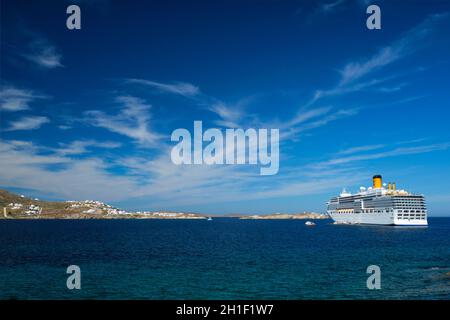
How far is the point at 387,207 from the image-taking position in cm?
16425

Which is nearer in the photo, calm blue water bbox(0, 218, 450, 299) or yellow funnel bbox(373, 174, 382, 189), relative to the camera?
calm blue water bbox(0, 218, 450, 299)

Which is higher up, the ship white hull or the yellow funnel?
the yellow funnel

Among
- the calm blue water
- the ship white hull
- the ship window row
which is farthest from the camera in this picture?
the ship window row

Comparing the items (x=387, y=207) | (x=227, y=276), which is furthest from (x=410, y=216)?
(x=227, y=276)

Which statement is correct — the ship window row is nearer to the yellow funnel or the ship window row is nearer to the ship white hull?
the ship white hull

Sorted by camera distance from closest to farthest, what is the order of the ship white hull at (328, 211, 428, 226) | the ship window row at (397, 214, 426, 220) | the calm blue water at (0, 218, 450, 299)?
1. the calm blue water at (0, 218, 450, 299)
2. the ship white hull at (328, 211, 428, 226)
3. the ship window row at (397, 214, 426, 220)

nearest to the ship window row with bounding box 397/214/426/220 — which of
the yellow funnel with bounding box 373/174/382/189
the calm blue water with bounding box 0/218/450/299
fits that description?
the yellow funnel with bounding box 373/174/382/189

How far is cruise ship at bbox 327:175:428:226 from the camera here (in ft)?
528

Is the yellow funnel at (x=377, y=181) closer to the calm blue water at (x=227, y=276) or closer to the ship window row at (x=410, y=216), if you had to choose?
the ship window row at (x=410, y=216)

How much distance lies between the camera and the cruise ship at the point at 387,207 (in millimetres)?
161000

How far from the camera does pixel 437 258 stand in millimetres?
62531
